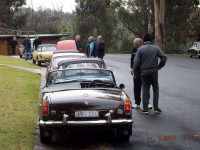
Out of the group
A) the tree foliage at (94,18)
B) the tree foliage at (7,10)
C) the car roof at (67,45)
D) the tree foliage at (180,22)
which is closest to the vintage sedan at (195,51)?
the tree foliage at (180,22)

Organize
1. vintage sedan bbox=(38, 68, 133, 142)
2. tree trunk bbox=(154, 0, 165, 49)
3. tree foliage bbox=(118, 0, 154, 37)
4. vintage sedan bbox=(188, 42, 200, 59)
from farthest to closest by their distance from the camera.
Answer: tree foliage bbox=(118, 0, 154, 37), tree trunk bbox=(154, 0, 165, 49), vintage sedan bbox=(188, 42, 200, 59), vintage sedan bbox=(38, 68, 133, 142)

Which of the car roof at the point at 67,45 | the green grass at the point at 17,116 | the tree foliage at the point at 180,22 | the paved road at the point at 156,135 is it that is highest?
the tree foliage at the point at 180,22

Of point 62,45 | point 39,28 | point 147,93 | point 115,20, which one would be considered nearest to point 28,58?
point 62,45

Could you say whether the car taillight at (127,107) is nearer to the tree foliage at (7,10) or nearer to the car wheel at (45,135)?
the car wheel at (45,135)

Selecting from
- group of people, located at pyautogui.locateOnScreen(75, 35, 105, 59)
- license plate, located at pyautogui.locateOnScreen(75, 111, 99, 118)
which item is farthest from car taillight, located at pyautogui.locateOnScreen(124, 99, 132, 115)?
group of people, located at pyautogui.locateOnScreen(75, 35, 105, 59)

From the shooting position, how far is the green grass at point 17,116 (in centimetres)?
888

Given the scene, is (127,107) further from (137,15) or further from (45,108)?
(137,15)

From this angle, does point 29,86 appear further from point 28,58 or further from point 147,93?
point 28,58

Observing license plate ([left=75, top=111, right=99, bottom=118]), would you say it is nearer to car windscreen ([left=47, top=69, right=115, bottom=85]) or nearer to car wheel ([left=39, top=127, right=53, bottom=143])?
car wheel ([left=39, top=127, right=53, bottom=143])

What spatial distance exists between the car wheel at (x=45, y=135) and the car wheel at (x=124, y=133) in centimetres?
120

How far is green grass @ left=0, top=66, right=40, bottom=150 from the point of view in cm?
888

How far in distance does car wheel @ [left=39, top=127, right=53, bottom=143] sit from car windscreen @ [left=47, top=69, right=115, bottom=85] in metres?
1.85

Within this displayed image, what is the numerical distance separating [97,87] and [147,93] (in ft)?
8.36

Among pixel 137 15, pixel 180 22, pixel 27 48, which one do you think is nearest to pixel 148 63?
pixel 27 48
